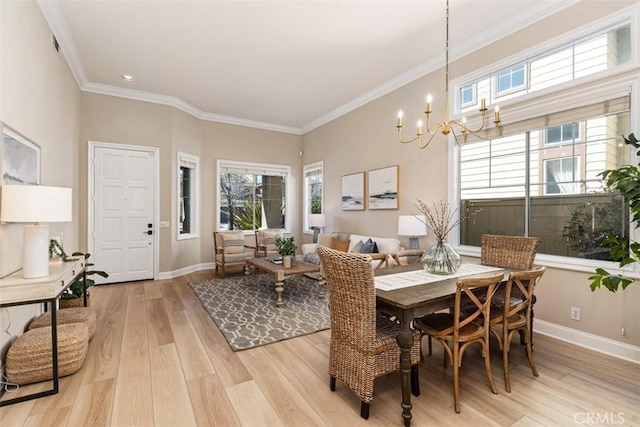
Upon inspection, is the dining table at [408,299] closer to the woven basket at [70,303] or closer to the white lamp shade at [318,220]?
the woven basket at [70,303]

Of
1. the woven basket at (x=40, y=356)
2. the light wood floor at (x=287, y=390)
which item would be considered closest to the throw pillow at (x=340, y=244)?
the light wood floor at (x=287, y=390)

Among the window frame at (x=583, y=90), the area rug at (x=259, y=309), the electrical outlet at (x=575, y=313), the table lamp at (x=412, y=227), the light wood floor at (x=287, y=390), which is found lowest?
the light wood floor at (x=287, y=390)

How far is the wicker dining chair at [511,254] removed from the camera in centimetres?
272

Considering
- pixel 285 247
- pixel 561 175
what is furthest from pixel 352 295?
pixel 561 175

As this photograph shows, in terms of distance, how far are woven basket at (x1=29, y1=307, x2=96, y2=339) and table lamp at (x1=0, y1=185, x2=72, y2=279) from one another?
2.49ft

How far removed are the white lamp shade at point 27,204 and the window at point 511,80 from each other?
4.51m

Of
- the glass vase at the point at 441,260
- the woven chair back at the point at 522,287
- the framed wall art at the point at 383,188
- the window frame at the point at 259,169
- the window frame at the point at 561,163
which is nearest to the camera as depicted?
the woven chair back at the point at 522,287

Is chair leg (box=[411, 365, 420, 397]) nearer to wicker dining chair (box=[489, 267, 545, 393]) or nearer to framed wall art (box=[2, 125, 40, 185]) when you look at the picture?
wicker dining chair (box=[489, 267, 545, 393])

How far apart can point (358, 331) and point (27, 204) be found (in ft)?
7.82

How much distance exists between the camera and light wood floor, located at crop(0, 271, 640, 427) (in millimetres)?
1891

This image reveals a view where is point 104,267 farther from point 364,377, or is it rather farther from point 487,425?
point 487,425

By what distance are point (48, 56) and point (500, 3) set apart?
15.7 feet

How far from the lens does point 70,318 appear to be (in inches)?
112

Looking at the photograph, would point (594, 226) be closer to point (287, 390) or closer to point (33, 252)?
point (287, 390)
